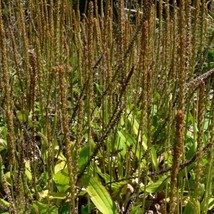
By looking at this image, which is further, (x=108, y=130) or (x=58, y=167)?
(x=58, y=167)

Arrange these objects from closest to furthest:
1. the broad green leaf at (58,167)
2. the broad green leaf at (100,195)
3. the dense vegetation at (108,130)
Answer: the dense vegetation at (108,130) < the broad green leaf at (100,195) < the broad green leaf at (58,167)

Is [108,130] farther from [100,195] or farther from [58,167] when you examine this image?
[58,167]

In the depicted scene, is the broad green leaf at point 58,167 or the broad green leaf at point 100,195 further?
the broad green leaf at point 58,167

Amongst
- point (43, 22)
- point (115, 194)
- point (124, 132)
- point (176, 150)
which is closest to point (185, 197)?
point (115, 194)

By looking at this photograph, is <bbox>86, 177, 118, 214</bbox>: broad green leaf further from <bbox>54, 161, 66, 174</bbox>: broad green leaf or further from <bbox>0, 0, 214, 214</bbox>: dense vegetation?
<bbox>54, 161, 66, 174</bbox>: broad green leaf

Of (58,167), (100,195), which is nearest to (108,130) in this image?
(100,195)

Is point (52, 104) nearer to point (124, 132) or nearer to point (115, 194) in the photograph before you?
point (124, 132)

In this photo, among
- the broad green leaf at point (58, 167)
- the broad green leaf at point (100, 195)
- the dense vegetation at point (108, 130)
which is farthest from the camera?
the broad green leaf at point (58, 167)

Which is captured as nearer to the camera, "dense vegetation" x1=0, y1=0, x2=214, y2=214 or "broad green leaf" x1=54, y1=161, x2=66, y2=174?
"dense vegetation" x1=0, y1=0, x2=214, y2=214

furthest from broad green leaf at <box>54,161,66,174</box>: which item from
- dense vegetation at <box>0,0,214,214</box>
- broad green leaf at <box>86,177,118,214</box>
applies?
broad green leaf at <box>86,177,118,214</box>

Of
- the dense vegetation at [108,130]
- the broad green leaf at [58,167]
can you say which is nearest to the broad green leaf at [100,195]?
the dense vegetation at [108,130]

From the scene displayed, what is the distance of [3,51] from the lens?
943mm

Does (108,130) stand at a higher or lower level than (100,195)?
higher

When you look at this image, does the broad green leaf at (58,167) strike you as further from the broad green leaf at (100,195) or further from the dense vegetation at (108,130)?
the broad green leaf at (100,195)
